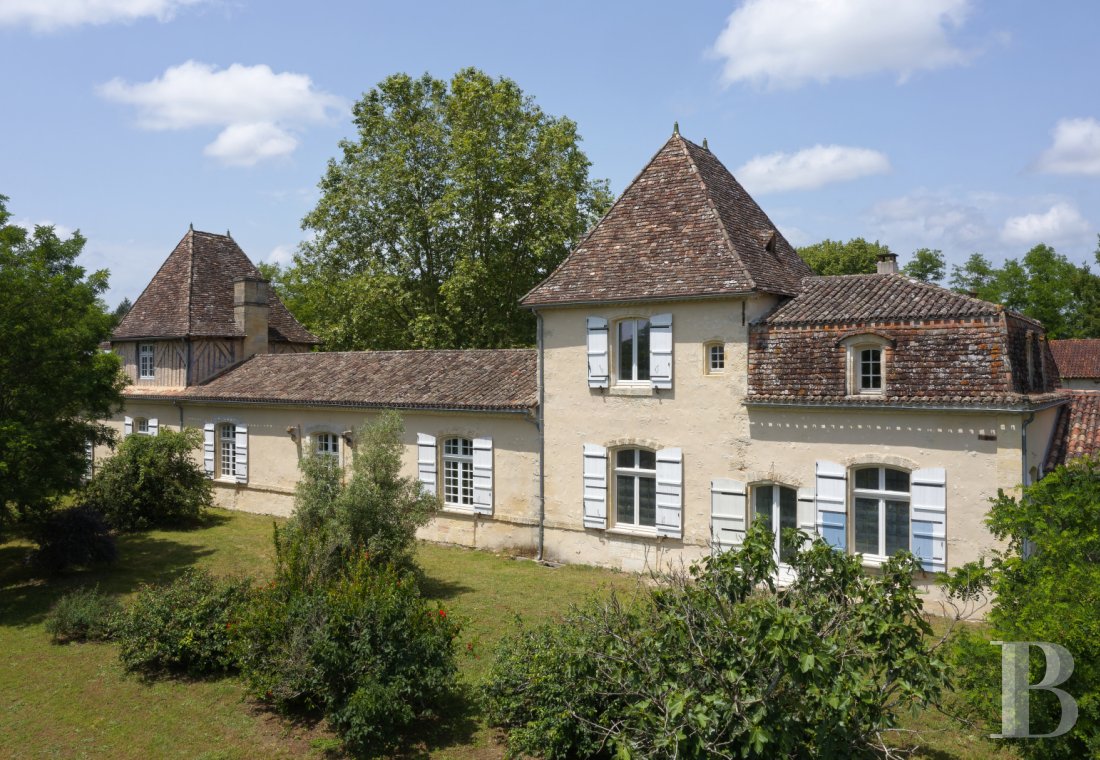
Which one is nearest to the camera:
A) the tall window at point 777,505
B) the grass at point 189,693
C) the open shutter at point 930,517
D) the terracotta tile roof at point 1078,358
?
the grass at point 189,693

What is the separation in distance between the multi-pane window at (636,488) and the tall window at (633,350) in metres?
1.55

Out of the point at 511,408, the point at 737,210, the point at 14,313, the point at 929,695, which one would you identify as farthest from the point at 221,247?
the point at 929,695

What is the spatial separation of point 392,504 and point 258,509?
1054cm

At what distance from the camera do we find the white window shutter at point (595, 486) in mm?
16594

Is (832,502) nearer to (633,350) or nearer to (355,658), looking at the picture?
(633,350)

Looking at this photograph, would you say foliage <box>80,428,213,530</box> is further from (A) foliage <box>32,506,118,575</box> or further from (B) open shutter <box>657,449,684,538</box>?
(B) open shutter <box>657,449,684,538</box>

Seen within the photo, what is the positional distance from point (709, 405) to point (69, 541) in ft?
44.0

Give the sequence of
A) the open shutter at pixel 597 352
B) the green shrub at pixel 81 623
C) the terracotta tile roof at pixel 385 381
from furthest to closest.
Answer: the terracotta tile roof at pixel 385 381 → the open shutter at pixel 597 352 → the green shrub at pixel 81 623

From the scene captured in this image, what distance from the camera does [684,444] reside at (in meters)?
15.6

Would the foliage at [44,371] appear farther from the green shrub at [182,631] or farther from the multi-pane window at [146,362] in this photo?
the multi-pane window at [146,362]

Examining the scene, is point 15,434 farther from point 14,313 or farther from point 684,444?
point 684,444

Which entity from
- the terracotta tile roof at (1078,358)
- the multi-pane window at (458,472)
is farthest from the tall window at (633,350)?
the terracotta tile roof at (1078,358)

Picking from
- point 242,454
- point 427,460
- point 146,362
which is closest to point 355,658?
point 427,460

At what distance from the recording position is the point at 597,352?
54.2 ft
